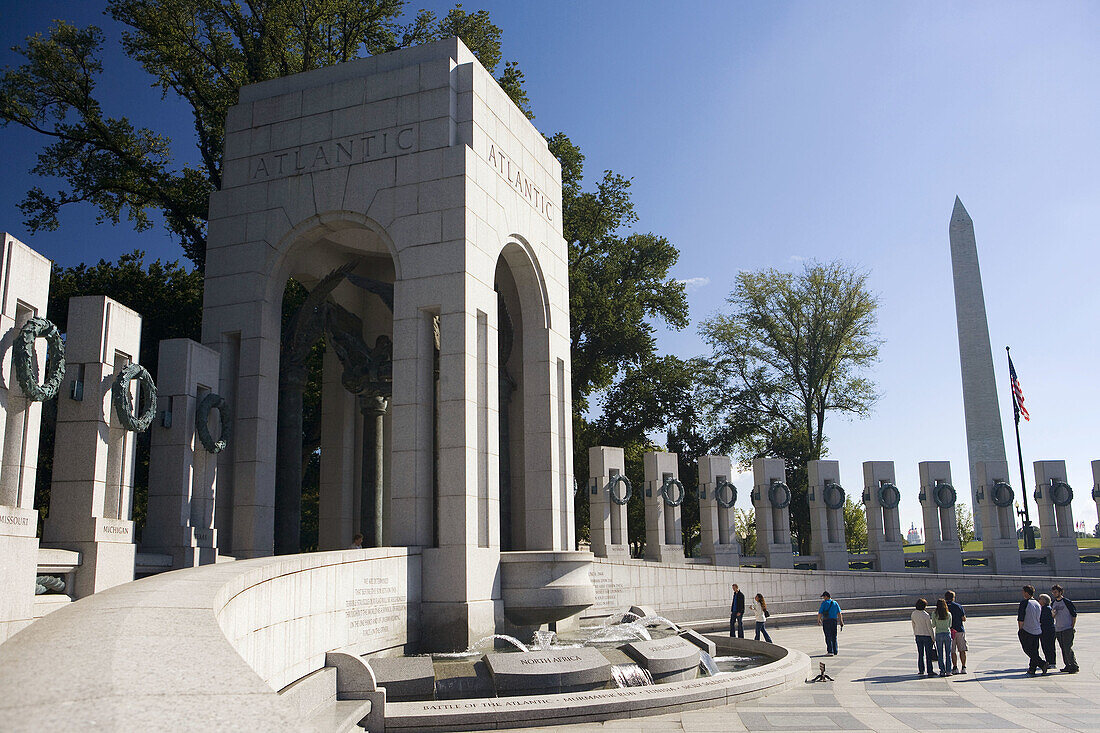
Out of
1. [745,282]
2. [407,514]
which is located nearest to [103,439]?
[407,514]

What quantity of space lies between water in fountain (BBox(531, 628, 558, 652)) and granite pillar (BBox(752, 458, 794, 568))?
13773mm

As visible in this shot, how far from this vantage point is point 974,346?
49.0 metres

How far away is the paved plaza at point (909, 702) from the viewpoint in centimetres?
1053

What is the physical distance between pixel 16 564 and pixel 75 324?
434 cm

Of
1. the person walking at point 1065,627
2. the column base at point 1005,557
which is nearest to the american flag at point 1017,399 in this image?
the column base at point 1005,557

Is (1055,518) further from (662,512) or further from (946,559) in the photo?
(662,512)

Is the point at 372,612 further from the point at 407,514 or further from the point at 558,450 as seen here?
the point at 558,450

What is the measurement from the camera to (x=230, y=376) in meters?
18.0

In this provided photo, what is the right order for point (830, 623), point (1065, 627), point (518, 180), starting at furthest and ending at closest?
point (518, 180)
point (830, 623)
point (1065, 627)

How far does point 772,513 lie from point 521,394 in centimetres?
1232

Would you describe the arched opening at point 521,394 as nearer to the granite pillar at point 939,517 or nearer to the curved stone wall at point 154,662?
the curved stone wall at point 154,662

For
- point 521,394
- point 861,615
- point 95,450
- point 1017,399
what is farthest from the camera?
point 1017,399

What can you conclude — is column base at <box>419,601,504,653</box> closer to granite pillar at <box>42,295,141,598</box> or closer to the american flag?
granite pillar at <box>42,295,141,598</box>

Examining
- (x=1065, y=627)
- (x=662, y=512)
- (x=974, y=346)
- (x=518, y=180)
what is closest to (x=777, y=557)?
(x=662, y=512)
